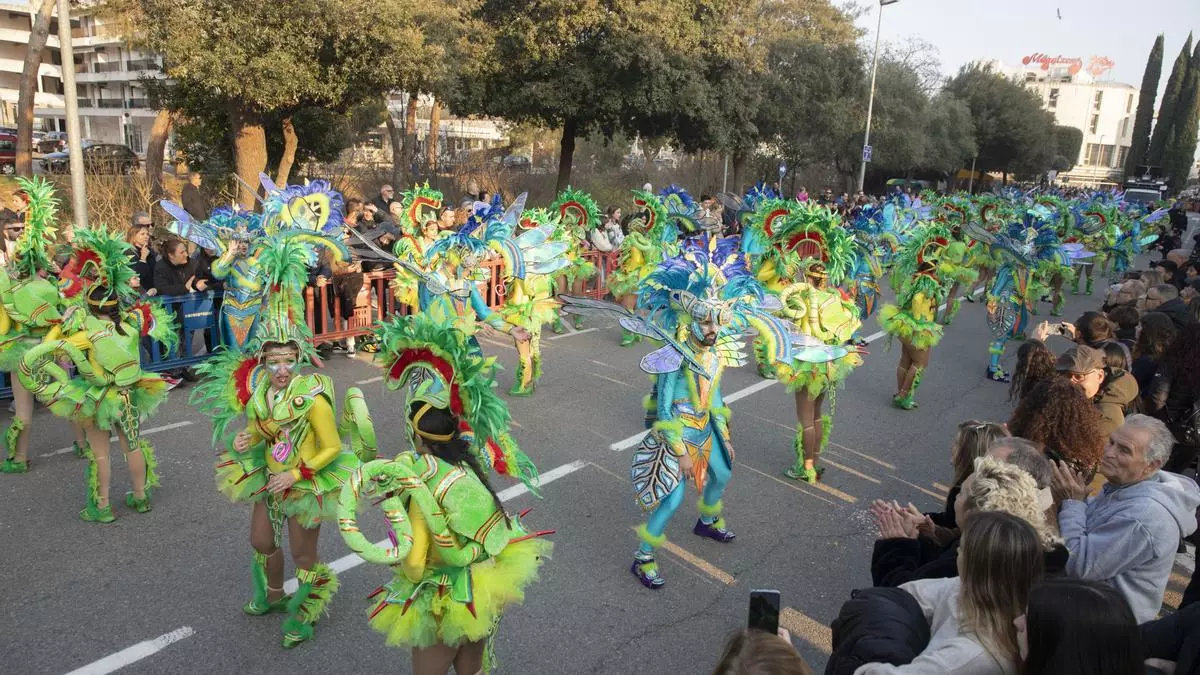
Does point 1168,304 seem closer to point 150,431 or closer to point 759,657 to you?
point 759,657

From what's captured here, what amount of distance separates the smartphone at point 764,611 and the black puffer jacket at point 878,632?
1.48ft

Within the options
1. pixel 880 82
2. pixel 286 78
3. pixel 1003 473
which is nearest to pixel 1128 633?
pixel 1003 473

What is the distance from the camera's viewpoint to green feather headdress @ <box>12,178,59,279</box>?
20.7 ft

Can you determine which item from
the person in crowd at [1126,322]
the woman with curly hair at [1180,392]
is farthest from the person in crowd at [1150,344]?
the person in crowd at [1126,322]

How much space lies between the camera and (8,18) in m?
59.2

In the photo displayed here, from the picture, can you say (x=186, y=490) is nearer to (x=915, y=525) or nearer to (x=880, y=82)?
(x=915, y=525)

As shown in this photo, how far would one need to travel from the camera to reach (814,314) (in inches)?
255

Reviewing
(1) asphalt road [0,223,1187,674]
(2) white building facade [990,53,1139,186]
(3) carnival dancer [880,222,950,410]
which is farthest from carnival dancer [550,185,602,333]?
(2) white building facade [990,53,1139,186]

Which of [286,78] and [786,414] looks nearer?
[786,414]

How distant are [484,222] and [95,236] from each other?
3557mm

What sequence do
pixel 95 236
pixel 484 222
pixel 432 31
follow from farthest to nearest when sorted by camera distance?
1. pixel 432 31
2. pixel 484 222
3. pixel 95 236

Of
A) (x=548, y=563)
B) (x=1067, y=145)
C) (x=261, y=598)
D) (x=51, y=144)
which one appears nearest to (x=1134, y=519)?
(x=548, y=563)

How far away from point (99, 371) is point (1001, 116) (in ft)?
166

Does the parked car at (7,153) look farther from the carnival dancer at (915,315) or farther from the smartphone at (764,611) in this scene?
the smartphone at (764,611)
